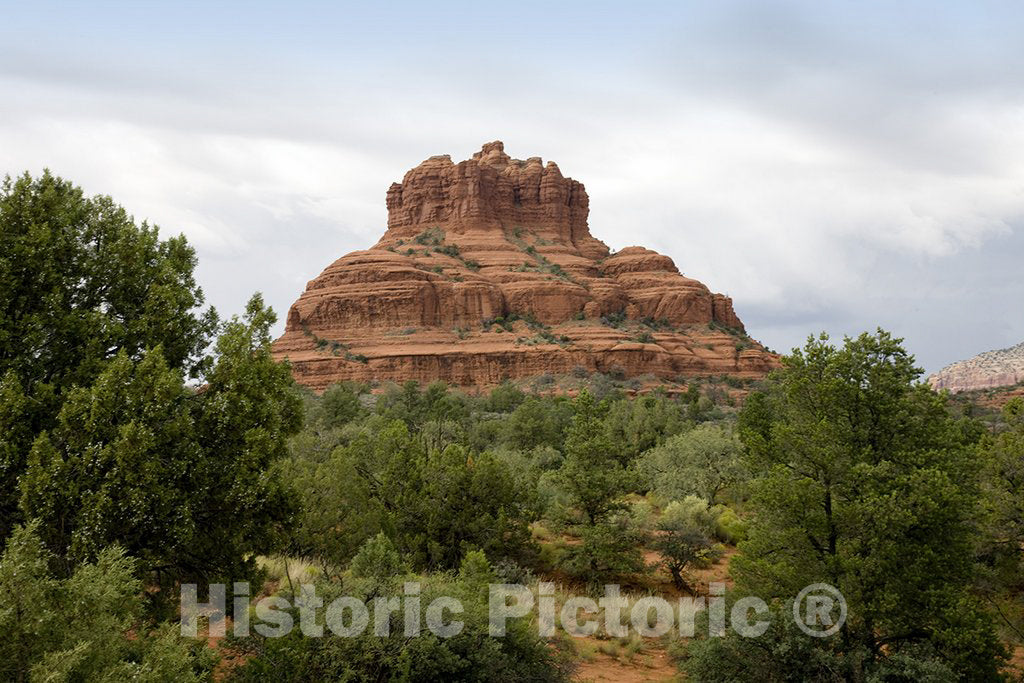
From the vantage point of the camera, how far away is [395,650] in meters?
10.3

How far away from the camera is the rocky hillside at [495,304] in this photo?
100 meters

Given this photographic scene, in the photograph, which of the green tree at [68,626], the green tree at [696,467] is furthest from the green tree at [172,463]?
the green tree at [696,467]

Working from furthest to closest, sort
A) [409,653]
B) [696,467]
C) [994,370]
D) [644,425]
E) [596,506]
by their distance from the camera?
[994,370] → [644,425] → [696,467] → [596,506] → [409,653]

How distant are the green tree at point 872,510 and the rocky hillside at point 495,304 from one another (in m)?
84.8

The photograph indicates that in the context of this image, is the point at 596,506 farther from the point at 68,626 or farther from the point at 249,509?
the point at 68,626

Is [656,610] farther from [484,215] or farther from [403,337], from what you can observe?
[484,215]

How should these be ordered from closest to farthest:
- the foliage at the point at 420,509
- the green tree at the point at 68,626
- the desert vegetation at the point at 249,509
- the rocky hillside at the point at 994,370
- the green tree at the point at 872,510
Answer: the green tree at the point at 68,626 → the desert vegetation at the point at 249,509 → the green tree at the point at 872,510 → the foliage at the point at 420,509 → the rocky hillside at the point at 994,370

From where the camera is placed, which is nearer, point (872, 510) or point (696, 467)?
point (872, 510)

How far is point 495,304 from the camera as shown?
359 feet

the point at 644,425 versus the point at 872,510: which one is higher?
the point at 644,425

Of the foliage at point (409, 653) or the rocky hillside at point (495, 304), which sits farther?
the rocky hillside at point (495, 304)

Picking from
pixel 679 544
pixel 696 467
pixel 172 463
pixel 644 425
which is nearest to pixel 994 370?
pixel 644 425

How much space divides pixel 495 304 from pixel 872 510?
324 ft

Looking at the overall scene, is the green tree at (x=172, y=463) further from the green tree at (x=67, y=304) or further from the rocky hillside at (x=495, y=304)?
the rocky hillside at (x=495, y=304)
